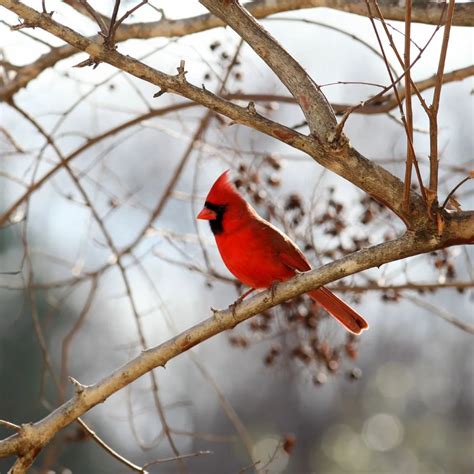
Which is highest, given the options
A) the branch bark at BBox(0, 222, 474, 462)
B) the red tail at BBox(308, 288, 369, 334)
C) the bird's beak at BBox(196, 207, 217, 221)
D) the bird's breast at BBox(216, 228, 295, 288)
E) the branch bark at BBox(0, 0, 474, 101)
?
the branch bark at BBox(0, 0, 474, 101)

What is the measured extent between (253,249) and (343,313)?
1.29ft

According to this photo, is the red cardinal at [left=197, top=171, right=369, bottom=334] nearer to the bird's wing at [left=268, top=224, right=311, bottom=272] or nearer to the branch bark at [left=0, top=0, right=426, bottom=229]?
the bird's wing at [left=268, top=224, right=311, bottom=272]

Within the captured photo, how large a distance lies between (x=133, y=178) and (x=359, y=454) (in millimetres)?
4402

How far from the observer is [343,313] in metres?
3.24

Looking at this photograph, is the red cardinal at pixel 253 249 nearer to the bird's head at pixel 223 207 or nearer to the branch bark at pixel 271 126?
the bird's head at pixel 223 207

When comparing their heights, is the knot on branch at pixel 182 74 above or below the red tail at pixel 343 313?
below

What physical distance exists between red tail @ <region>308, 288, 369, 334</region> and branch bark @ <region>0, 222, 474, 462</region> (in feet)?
2.59

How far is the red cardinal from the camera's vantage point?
327cm

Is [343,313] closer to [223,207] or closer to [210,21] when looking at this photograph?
[223,207]

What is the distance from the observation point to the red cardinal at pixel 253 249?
3270mm

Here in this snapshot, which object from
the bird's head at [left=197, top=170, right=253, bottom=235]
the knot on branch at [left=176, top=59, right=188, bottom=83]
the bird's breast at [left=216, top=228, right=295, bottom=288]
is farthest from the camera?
the bird's head at [left=197, top=170, right=253, bottom=235]

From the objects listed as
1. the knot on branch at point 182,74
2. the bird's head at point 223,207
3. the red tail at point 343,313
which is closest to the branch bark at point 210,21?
the bird's head at point 223,207

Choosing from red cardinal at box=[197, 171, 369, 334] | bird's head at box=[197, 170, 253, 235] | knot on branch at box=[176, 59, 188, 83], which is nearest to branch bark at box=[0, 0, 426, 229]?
knot on branch at box=[176, 59, 188, 83]

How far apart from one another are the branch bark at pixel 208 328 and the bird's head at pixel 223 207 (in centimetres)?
105
